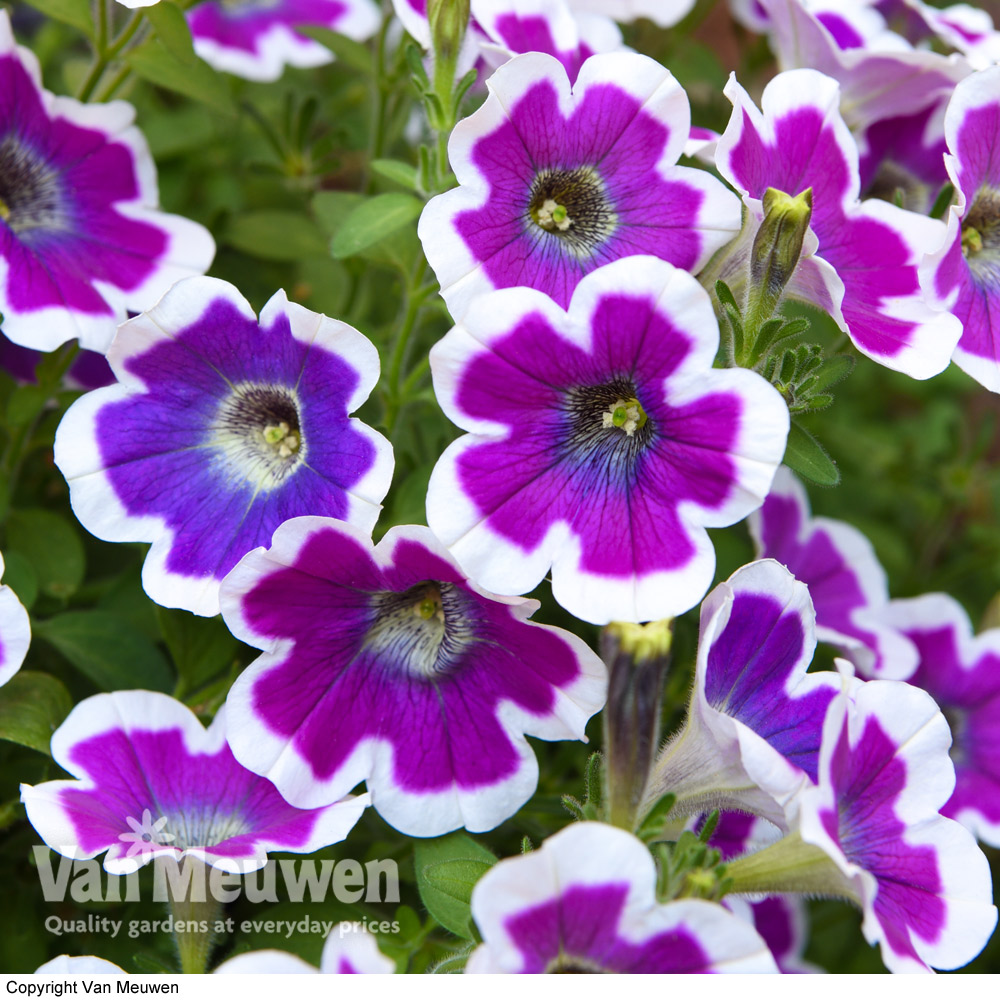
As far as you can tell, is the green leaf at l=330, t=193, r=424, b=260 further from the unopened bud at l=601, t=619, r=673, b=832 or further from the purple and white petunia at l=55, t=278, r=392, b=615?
the unopened bud at l=601, t=619, r=673, b=832

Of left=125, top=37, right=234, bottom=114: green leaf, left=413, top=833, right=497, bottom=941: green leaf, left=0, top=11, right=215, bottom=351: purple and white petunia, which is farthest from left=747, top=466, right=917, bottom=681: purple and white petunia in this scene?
left=125, top=37, right=234, bottom=114: green leaf

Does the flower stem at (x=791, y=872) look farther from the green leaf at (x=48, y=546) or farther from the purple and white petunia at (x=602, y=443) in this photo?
the green leaf at (x=48, y=546)

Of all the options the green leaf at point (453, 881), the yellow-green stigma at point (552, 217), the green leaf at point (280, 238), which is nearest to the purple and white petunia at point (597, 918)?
the green leaf at point (453, 881)

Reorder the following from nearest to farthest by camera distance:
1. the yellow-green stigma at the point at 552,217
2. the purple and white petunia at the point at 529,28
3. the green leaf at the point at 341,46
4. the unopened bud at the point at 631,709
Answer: the unopened bud at the point at 631,709, the yellow-green stigma at the point at 552,217, the purple and white petunia at the point at 529,28, the green leaf at the point at 341,46

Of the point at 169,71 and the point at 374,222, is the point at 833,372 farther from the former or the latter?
the point at 169,71

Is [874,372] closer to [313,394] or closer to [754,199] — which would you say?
[754,199]

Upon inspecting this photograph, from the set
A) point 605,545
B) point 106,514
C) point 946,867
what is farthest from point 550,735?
point 106,514

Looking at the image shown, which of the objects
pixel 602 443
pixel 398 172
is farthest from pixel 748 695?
pixel 398 172
